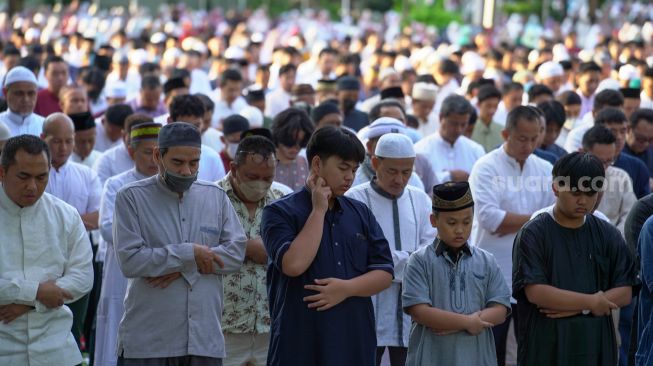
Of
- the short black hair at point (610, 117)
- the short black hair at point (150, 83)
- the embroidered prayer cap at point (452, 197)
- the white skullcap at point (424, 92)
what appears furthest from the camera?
the short black hair at point (150, 83)

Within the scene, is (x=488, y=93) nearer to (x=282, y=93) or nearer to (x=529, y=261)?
(x=282, y=93)

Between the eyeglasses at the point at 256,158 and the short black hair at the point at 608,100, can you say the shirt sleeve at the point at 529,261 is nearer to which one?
the eyeglasses at the point at 256,158

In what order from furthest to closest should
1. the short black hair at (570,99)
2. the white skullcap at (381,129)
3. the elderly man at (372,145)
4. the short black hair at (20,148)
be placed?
the short black hair at (570,99), the white skullcap at (381,129), the elderly man at (372,145), the short black hair at (20,148)

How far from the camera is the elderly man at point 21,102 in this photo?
36.5 feet

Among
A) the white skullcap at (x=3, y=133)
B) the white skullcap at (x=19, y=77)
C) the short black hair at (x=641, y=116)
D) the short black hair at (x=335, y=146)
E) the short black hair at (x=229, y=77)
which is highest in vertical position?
the short black hair at (x=229, y=77)

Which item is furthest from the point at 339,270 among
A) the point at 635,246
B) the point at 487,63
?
the point at 487,63

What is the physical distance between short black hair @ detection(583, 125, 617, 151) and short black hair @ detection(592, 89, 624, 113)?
314cm

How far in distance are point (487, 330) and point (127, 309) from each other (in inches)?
74.5

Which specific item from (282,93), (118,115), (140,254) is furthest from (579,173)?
(282,93)

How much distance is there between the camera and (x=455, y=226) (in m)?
6.59

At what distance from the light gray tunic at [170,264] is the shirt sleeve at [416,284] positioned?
35.2 inches

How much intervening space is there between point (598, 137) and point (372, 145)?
1868 millimetres

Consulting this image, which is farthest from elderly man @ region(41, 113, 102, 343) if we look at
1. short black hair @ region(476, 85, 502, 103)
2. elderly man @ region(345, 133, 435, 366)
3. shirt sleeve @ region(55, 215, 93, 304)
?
short black hair @ region(476, 85, 502, 103)

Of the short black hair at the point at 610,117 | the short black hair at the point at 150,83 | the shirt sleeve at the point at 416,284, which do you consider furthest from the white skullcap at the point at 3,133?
the short black hair at the point at 150,83
